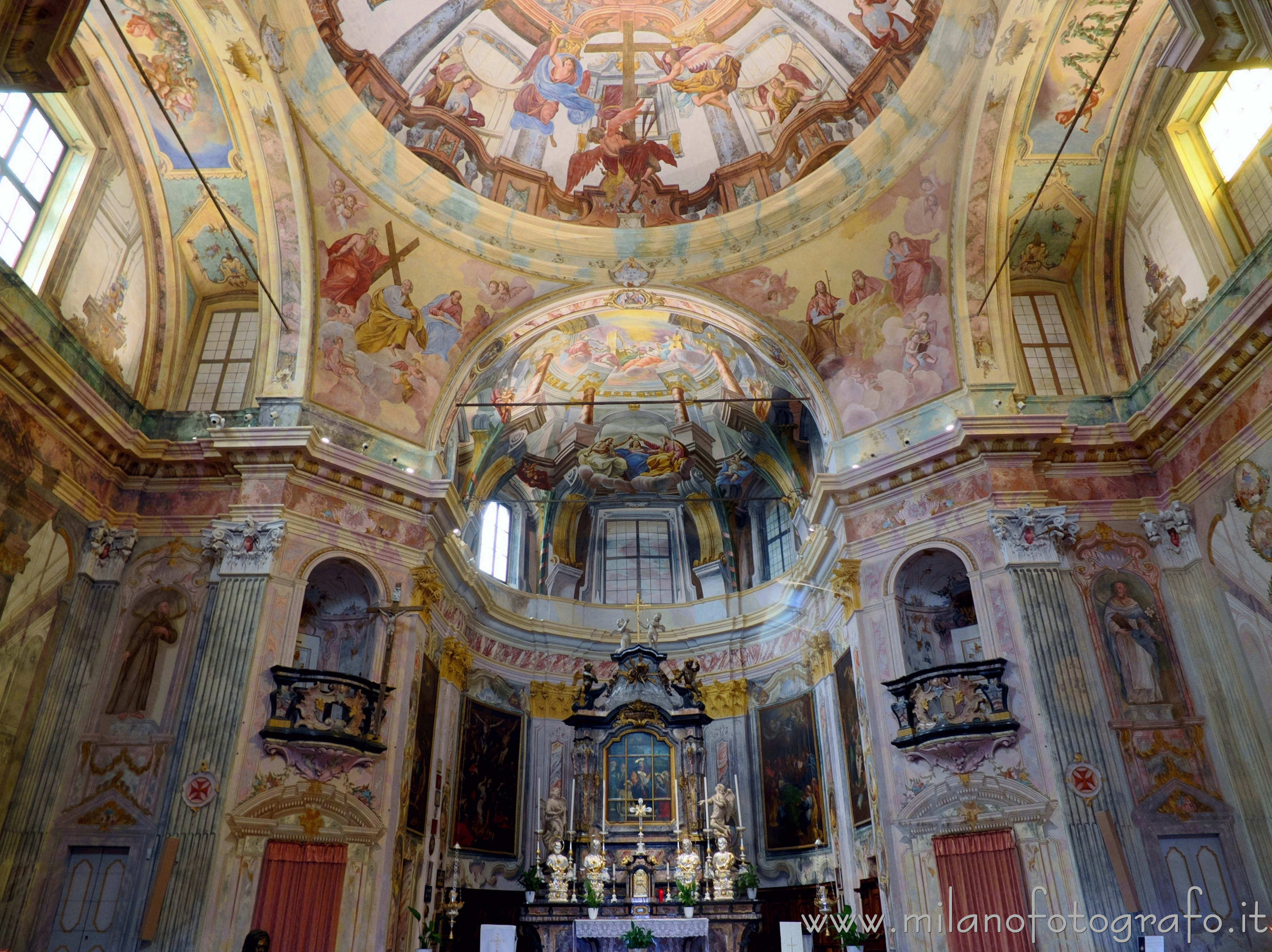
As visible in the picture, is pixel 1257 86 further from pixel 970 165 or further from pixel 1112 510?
pixel 1112 510

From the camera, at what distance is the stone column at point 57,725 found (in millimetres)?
11805

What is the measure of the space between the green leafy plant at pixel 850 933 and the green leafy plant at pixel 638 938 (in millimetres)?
3377

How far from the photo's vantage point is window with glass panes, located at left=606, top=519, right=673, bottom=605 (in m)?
24.1

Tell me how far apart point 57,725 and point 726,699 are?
44.3 feet

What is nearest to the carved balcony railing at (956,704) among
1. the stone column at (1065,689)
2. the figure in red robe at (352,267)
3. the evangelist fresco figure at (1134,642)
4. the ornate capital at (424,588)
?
the stone column at (1065,689)

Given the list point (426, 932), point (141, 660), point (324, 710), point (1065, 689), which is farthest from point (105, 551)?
point (1065, 689)

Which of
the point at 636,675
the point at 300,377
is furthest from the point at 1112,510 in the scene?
the point at 300,377

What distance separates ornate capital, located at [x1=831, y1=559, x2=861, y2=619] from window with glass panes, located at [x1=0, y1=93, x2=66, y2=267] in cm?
1340

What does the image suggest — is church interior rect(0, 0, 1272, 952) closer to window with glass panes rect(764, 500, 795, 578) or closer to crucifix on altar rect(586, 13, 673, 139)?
crucifix on altar rect(586, 13, 673, 139)

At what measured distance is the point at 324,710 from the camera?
13281mm

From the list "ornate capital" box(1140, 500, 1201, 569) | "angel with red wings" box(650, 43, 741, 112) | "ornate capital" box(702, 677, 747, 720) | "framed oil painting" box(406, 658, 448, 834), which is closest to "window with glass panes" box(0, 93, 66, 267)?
"framed oil painting" box(406, 658, 448, 834)

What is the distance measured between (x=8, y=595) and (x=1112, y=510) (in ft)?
53.6

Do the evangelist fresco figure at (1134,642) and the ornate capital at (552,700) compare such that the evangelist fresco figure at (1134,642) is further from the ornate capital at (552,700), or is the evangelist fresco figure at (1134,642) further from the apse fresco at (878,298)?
the ornate capital at (552,700)

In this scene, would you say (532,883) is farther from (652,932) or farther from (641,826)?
(652,932)
